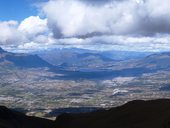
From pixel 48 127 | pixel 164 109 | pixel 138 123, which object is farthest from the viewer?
pixel 48 127

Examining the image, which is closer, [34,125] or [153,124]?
[153,124]

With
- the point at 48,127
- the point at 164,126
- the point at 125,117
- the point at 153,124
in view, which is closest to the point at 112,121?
the point at 125,117

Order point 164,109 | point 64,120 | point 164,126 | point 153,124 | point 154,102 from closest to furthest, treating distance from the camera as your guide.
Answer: point 164,126, point 153,124, point 164,109, point 154,102, point 64,120

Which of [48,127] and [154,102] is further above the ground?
[154,102]

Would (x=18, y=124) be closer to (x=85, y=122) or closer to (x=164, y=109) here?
(x=85, y=122)

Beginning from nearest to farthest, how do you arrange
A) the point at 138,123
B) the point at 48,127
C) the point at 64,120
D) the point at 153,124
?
1. the point at 153,124
2. the point at 138,123
3. the point at 64,120
4. the point at 48,127

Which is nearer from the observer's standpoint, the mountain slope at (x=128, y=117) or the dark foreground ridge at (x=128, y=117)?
the dark foreground ridge at (x=128, y=117)

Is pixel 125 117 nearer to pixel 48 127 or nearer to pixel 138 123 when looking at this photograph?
pixel 138 123

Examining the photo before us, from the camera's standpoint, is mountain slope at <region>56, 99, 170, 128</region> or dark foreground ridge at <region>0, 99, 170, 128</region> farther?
mountain slope at <region>56, 99, 170, 128</region>

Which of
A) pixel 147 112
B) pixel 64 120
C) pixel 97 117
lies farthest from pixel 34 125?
pixel 147 112
